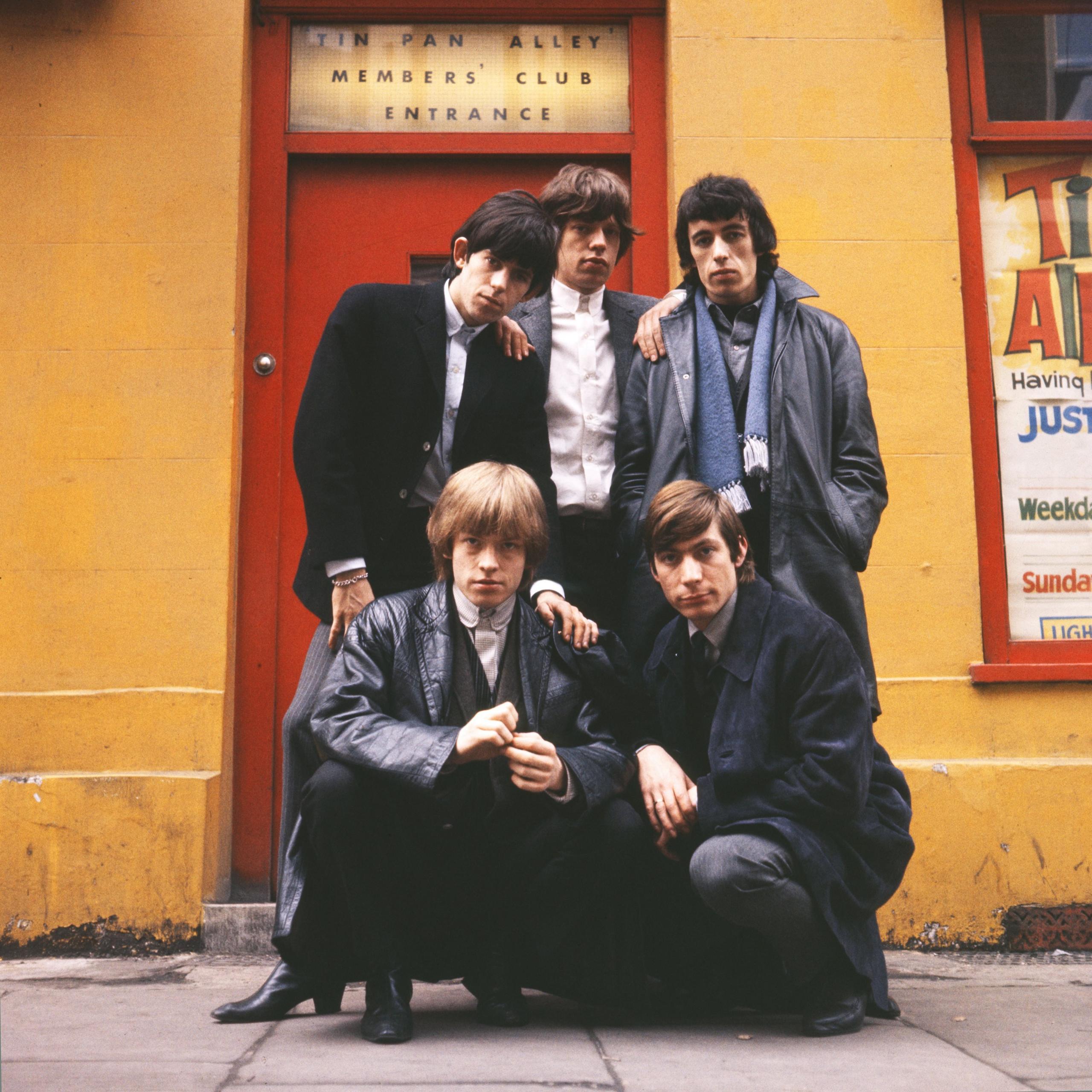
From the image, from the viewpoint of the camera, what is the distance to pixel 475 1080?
2.16 metres

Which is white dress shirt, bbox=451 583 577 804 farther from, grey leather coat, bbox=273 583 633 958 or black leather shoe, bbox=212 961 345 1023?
black leather shoe, bbox=212 961 345 1023

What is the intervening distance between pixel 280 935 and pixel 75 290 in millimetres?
2719

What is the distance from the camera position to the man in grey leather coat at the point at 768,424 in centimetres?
298

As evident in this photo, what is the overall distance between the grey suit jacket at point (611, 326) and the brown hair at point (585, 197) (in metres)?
0.24

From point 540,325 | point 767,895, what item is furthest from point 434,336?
point 767,895

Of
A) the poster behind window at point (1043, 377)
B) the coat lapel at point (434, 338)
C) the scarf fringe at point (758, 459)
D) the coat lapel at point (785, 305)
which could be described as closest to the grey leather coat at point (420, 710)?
the coat lapel at point (434, 338)

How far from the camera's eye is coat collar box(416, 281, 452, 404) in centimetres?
303

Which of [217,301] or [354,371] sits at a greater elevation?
[217,301]

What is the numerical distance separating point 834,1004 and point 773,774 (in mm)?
542

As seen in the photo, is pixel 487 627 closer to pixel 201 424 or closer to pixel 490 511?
pixel 490 511

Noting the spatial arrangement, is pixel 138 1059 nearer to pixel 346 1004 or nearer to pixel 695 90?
pixel 346 1004

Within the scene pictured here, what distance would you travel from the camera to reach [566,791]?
2.60 m

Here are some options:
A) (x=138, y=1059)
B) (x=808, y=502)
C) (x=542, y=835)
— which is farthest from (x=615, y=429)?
(x=138, y=1059)

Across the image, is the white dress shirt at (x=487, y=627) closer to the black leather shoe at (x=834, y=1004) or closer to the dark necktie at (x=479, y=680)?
the dark necktie at (x=479, y=680)
